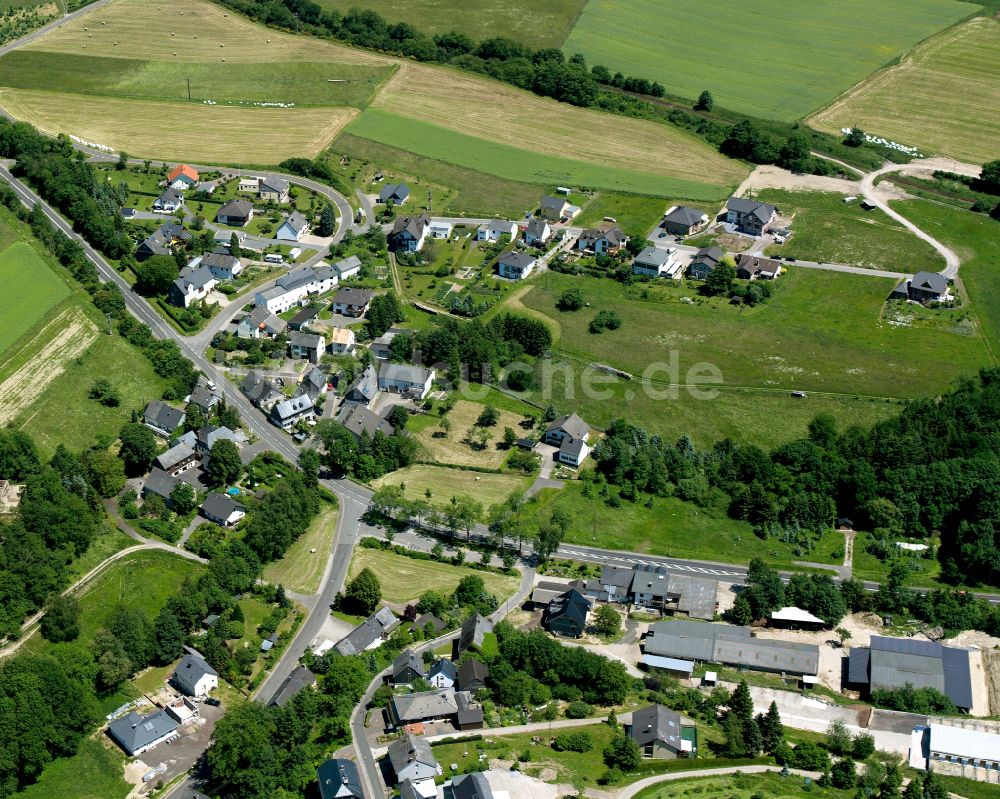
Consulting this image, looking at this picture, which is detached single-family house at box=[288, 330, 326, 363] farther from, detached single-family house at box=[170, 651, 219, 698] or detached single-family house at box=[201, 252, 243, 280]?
detached single-family house at box=[170, 651, 219, 698]

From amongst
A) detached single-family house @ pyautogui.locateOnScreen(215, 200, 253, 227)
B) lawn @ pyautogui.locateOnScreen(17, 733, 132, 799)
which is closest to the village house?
detached single-family house @ pyautogui.locateOnScreen(215, 200, 253, 227)

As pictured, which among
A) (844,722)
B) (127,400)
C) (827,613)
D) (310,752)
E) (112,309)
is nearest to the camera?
(310,752)

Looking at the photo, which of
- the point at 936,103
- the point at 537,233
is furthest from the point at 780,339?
the point at 936,103

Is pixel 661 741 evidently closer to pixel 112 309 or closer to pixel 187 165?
pixel 112 309

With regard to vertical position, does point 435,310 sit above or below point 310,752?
above

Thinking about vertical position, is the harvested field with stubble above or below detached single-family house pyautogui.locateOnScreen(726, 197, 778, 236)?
below

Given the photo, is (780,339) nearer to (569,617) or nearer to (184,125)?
(569,617)

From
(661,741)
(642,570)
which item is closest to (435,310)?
(642,570)
